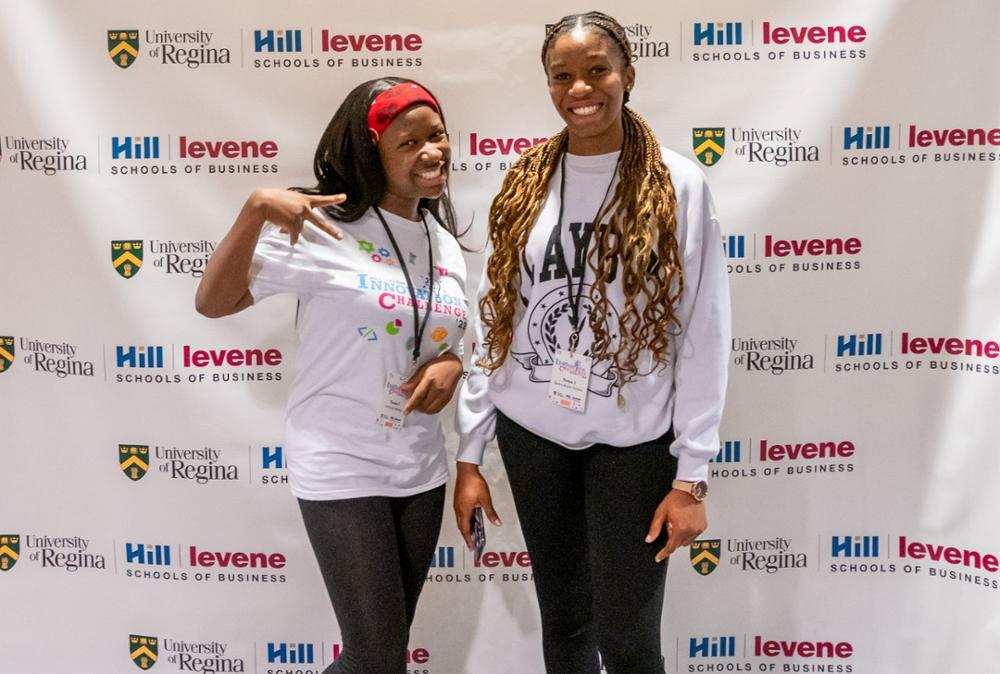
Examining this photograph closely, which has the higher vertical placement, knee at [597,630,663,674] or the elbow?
the elbow

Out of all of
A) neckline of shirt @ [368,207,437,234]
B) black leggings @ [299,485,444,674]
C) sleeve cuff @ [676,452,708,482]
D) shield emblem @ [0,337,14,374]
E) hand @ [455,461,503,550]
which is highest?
neckline of shirt @ [368,207,437,234]

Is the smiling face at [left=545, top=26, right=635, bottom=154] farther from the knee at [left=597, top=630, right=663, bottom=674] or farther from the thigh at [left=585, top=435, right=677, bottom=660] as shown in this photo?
the knee at [left=597, top=630, right=663, bottom=674]

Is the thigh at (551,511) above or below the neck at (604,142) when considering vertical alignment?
below

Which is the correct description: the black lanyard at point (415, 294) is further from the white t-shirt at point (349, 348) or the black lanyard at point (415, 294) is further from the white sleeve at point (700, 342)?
the white sleeve at point (700, 342)

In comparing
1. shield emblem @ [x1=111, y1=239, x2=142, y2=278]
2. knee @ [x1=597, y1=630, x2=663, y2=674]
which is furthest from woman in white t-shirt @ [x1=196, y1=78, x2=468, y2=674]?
shield emblem @ [x1=111, y1=239, x2=142, y2=278]

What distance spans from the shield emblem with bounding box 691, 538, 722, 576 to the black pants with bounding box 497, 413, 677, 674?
78cm

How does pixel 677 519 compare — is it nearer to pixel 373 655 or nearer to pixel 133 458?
pixel 373 655

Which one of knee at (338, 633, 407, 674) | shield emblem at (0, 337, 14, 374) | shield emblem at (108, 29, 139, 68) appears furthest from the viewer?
shield emblem at (0, 337, 14, 374)

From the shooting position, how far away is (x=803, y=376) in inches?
98.0

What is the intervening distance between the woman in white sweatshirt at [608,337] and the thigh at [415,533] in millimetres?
216

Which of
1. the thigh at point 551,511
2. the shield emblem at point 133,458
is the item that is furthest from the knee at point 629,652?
the shield emblem at point 133,458

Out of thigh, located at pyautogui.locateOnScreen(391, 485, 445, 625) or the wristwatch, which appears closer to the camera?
the wristwatch

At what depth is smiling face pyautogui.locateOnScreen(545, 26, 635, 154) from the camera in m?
1.59

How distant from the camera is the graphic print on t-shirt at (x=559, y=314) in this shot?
1671 millimetres
